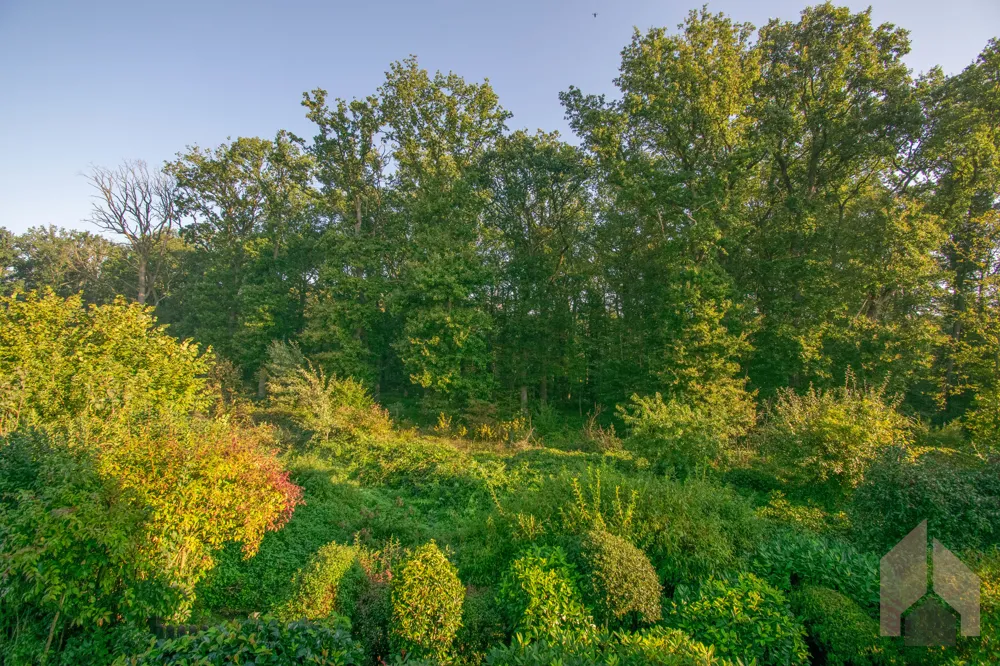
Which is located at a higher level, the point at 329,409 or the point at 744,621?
the point at 329,409

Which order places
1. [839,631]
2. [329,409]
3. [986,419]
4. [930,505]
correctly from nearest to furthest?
1. [839,631]
2. [930,505]
3. [986,419]
4. [329,409]

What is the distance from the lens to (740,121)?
15320 mm

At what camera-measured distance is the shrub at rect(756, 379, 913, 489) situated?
8.86 metres

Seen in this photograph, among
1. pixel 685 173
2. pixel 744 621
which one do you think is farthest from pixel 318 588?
pixel 685 173

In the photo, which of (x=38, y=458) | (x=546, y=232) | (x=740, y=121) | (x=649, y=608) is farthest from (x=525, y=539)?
(x=546, y=232)

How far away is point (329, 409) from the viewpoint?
52.0 ft

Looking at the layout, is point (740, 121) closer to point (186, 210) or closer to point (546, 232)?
point (546, 232)

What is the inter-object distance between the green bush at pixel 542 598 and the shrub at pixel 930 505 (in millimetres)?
4945

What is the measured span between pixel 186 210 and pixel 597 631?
33.4 m

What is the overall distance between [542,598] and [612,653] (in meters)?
1.28

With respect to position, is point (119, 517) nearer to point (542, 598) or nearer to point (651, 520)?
point (542, 598)

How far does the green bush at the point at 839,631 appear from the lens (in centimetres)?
478

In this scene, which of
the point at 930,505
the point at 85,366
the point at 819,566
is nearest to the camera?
the point at 819,566

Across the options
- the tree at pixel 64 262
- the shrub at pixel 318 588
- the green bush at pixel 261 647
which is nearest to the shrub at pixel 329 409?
the shrub at pixel 318 588
